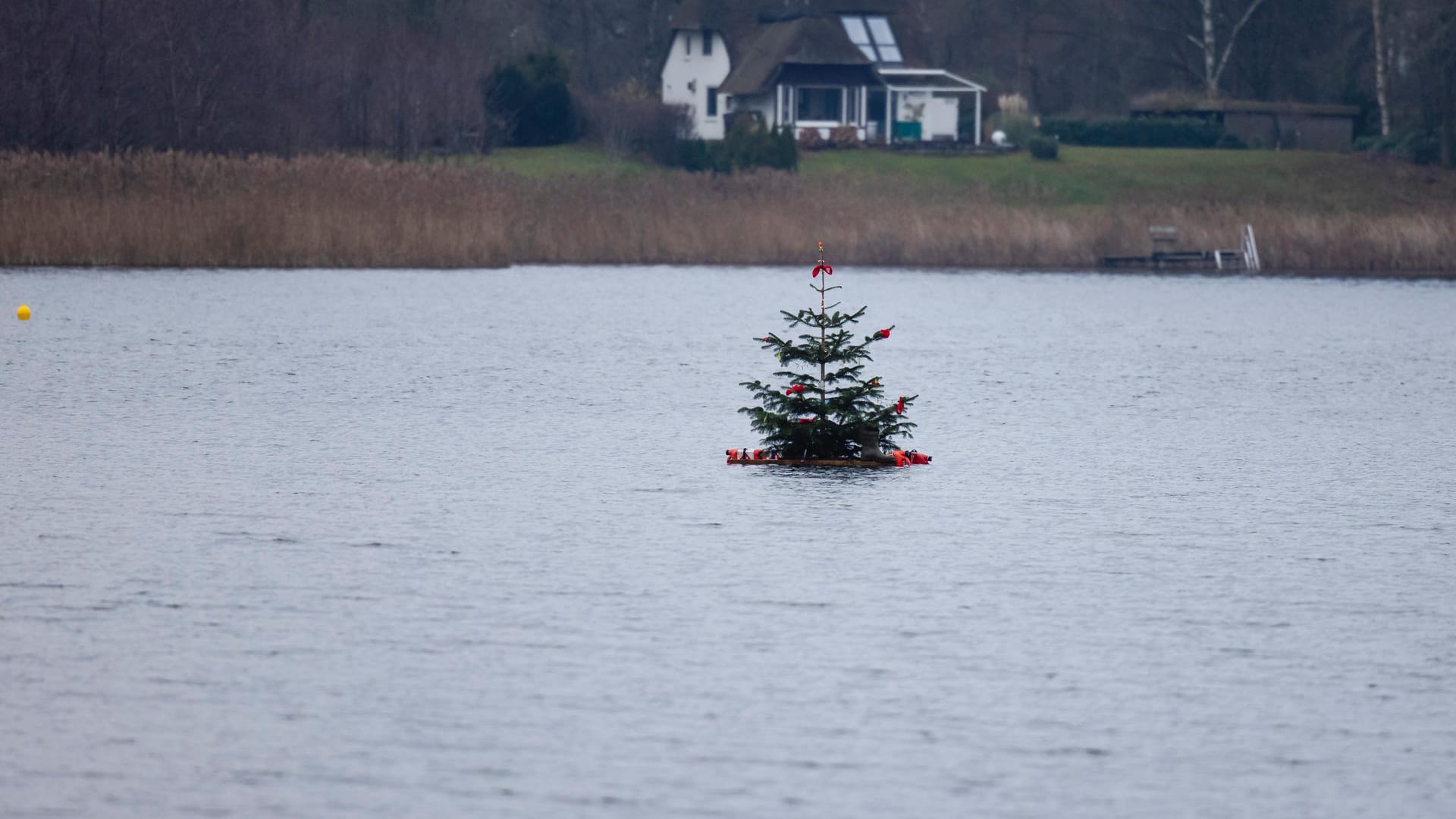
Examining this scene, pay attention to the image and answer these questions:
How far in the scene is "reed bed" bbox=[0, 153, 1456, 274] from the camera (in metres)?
43.1

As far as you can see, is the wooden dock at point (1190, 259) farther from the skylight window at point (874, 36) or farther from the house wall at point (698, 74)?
the house wall at point (698, 74)

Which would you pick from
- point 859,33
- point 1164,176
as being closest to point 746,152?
point 1164,176

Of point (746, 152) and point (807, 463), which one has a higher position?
point (746, 152)

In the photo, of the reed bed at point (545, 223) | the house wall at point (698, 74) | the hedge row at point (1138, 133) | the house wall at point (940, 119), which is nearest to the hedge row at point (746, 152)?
the reed bed at point (545, 223)

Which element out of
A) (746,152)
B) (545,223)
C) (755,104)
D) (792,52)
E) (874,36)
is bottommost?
(545,223)

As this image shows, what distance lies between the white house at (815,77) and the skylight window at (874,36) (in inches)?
1.9

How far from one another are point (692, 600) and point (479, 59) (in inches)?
2562

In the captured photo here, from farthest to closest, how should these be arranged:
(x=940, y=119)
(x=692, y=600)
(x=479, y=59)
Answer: (x=940, y=119) < (x=479, y=59) < (x=692, y=600)

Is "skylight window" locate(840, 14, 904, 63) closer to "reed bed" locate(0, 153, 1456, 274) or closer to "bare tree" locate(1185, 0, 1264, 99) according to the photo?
"bare tree" locate(1185, 0, 1264, 99)

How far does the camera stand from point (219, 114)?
59344mm

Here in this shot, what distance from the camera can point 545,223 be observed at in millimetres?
52000

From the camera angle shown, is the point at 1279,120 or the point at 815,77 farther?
the point at 1279,120

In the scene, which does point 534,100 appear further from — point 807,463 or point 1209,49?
point 807,463

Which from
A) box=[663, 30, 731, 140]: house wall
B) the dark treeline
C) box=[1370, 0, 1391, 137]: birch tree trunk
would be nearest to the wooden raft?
the dark treeline
